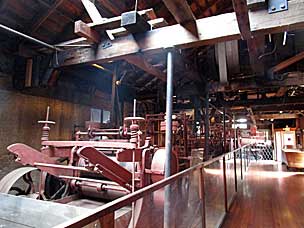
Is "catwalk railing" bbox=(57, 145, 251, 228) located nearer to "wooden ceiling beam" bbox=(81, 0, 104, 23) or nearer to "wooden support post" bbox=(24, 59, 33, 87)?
"wooden ceiling beam" bbox=(81, 0, 104, 23)

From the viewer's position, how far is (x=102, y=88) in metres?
6.35

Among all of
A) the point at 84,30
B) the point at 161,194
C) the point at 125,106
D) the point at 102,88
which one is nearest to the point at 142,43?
the point at 84,30

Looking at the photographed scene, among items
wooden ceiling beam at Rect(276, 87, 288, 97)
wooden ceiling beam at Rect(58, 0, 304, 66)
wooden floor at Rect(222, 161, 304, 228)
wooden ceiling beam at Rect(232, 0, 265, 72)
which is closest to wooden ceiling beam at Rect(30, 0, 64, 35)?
wooden ceiling beam at Rect(58, 0, 304, 66)

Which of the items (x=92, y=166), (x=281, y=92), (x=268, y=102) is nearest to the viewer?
(x=92, y=166)

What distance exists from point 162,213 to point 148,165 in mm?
1665

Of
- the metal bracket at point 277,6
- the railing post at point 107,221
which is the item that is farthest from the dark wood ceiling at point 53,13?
the railing post at point 107,221

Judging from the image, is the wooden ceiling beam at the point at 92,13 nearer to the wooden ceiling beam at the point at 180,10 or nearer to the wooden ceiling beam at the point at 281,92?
the wooden ceiling beam at the point at 180,10

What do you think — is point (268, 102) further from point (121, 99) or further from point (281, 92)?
point (121, 99)

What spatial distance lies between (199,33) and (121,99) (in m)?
4.49

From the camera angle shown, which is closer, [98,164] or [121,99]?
[98,164]

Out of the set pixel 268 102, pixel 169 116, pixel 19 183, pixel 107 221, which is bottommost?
pixel 19 183

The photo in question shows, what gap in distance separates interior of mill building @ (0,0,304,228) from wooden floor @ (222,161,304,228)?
0.02 m

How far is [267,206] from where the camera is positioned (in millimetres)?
4375

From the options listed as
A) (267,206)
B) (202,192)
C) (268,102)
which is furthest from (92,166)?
(268,102)
